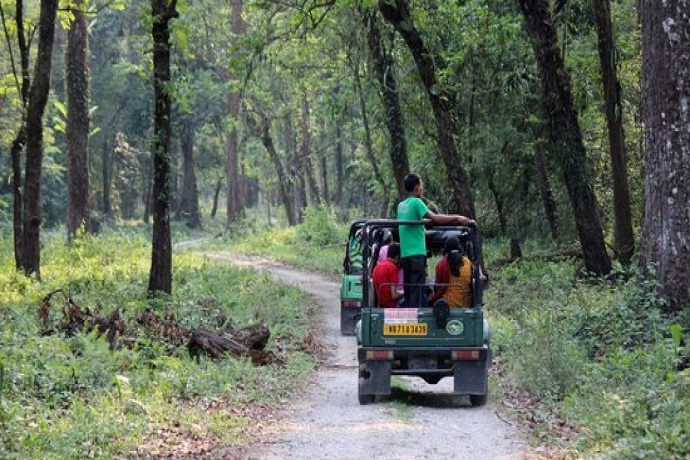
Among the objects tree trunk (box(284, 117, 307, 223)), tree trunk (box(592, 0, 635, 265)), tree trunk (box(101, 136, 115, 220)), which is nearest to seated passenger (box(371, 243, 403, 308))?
tree trunk (box(592, 0, 635, 265))

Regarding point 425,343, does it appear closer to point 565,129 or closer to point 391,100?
point 565,129

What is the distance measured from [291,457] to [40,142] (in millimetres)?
12668

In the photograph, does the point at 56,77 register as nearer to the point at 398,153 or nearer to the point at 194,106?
the point at 194,106

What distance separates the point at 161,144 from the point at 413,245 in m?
7.15

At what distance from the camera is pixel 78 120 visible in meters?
28.4

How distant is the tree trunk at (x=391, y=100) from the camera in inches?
1090

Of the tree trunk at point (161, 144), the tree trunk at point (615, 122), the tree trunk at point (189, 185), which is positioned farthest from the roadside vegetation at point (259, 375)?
the tree trunk at point (189, 185)

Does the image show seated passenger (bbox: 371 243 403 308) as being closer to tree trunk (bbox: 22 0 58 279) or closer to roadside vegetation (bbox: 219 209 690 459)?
roadside vegetation (bbox: 219 209 690 459)

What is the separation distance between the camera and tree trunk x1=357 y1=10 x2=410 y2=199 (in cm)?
2769

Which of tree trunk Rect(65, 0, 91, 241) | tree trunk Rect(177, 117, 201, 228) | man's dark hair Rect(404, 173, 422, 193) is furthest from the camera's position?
tree trunk Rect(177, 117, 201, 228)

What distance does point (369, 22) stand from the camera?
25906 mm

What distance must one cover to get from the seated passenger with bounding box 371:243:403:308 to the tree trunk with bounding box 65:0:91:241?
1855cm

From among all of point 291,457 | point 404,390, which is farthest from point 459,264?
point 291,457

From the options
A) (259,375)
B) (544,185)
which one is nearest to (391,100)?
(544,185)
